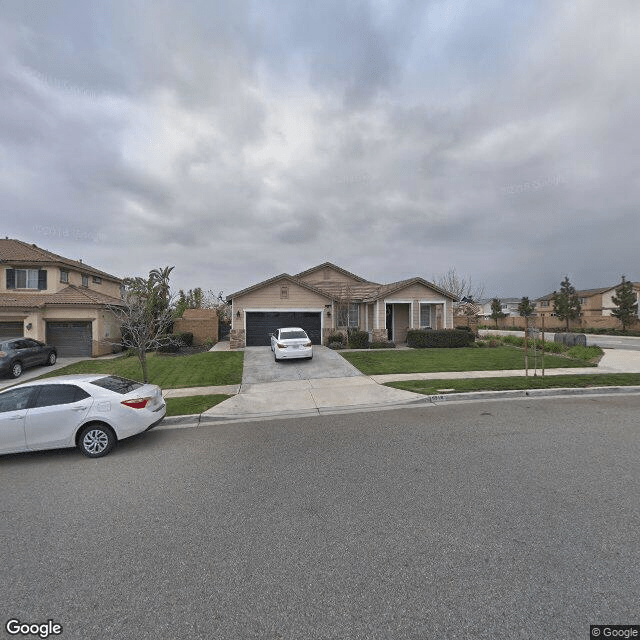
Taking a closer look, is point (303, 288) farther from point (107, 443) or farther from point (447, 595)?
point (447, 595)

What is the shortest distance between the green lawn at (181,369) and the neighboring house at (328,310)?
327 centimetres

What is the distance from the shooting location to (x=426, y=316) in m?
24.2

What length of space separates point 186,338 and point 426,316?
1674cm

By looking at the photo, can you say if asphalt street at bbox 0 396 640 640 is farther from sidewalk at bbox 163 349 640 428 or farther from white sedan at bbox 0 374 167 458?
sidewalk at bbox 163 349 640 428

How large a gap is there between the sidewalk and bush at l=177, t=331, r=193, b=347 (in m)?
13.3

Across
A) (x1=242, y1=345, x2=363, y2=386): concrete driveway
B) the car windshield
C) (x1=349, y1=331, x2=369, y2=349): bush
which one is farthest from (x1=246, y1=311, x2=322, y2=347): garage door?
the car windshield

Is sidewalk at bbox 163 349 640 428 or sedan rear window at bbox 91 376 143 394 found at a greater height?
sedan rear window at bbox 91 376 143 394

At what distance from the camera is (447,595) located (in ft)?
8.96

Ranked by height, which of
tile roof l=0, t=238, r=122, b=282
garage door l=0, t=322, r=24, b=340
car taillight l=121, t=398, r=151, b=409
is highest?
tile roof l=0, t=238, r=122, b=282

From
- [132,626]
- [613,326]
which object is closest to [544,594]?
[132,626]

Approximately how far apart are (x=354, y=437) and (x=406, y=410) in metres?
2.42

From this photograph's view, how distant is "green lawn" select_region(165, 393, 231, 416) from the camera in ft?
27.9

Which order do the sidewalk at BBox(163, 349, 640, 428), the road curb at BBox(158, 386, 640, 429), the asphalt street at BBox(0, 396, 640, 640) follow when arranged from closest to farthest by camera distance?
1. the asphalt street at BBox(0, 396, 640, 640)
2. the road curb at BBox(158, 386, 640, 429)
3. the sidewalk at BBox(163, 349, 640, 428)

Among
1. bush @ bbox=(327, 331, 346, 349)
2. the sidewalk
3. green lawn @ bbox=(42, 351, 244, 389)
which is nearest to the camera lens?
the sidewalk
